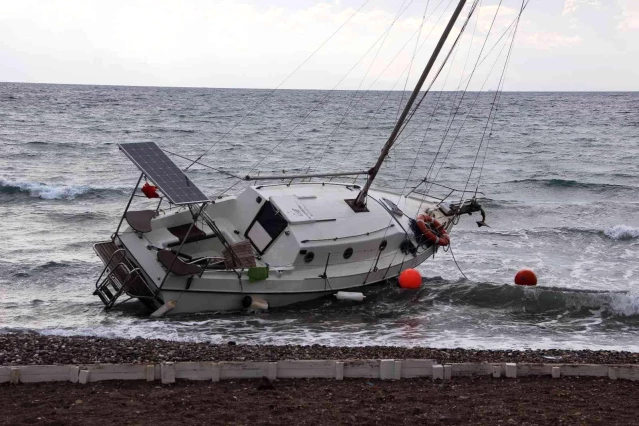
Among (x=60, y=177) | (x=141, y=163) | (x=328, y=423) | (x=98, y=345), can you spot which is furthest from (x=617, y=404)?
(x=60, y=177)

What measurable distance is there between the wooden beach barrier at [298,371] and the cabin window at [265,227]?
794cm

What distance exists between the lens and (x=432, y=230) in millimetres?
22547

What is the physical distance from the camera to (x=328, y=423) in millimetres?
10953

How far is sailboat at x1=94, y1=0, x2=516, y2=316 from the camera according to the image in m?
18.6

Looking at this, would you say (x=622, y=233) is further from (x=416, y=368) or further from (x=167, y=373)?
(x=167, y=373)

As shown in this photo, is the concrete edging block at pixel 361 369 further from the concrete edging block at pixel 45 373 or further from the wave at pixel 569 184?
the wave at pixel 569 184

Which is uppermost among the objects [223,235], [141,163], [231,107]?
[231,107]

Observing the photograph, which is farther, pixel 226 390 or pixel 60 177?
pixel 60 177

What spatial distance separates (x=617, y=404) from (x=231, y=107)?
107520mm

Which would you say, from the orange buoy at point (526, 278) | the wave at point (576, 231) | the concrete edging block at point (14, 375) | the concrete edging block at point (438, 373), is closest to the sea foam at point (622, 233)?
the wave at point (576, 231)

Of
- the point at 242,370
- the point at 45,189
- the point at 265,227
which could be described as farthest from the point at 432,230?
the point at 45,189

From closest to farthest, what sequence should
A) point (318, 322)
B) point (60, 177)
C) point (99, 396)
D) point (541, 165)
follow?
point (99, 396)
point (318, 322)
point (60, 177)
point (541, 165)

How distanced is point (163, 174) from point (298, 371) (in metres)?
7.76

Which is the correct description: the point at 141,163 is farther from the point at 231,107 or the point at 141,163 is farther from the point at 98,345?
the point at 231,107
